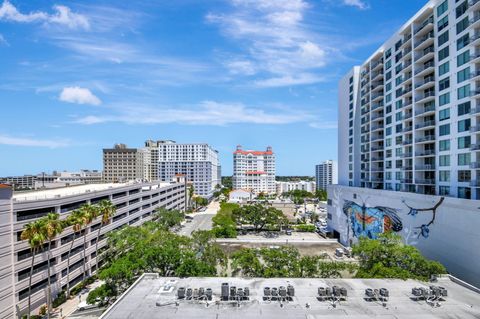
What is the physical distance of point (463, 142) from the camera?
47.9m

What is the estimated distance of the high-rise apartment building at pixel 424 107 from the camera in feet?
153

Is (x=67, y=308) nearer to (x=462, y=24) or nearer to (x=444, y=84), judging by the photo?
(x=444, y=84)

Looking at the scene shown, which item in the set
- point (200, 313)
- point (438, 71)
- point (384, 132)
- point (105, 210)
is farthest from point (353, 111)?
point (200, 313)

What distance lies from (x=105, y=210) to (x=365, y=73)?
66.9 metres

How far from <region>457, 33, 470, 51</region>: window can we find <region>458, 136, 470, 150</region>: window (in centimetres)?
1318

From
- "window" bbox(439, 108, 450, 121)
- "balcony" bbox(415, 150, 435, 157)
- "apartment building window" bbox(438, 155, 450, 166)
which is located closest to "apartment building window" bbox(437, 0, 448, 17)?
"window" bbox(439, 108, 450, 121)

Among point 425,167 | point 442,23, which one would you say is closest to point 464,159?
point 425,167

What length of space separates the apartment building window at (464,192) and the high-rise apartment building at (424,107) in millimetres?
152

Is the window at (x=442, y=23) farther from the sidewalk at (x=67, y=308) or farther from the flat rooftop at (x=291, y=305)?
the sidewalk at (x=67, y=308)

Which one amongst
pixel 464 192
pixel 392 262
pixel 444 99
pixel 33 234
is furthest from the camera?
pixel 444 99

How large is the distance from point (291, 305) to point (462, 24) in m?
46.4

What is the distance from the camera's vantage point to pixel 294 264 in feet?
141

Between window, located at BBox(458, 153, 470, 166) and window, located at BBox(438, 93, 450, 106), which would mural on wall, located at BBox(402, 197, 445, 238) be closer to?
window, located at BBox(458, 153, 470, 166)

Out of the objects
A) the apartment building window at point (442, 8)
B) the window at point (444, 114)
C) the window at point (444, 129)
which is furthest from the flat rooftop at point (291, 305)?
the apartment building window at point (442, 8)
